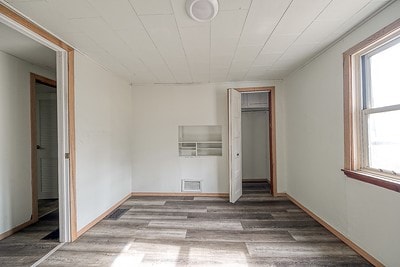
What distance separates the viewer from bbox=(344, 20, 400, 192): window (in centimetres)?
181

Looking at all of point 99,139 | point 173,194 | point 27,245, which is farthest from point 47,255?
point 173,194

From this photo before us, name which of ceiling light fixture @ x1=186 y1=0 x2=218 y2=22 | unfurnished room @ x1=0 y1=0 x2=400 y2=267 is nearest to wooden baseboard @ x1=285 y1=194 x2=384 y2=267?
unfurnished room @ x1=0 y1=0 x2=400 y2=267

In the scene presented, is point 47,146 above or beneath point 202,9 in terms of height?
beneath

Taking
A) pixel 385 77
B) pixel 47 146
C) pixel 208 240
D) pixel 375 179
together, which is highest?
pixel 385 77

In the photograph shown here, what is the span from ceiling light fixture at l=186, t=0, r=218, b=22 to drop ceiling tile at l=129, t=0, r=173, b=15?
0.57 ft

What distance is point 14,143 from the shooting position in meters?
2.73

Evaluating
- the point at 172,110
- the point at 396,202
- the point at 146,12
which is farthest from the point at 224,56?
the point at 396,202

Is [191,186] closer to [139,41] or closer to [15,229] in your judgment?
[15,229]

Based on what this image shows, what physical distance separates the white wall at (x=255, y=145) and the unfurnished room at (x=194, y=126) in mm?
1171

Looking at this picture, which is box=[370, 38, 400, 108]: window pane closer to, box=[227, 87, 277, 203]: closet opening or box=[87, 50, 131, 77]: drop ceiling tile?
box=[227, 87, 277, 203]: closet opening

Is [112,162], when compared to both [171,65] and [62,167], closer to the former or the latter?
[62,167]

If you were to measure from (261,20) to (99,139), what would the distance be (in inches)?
104

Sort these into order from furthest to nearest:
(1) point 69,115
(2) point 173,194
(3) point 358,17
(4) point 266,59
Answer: (2) point 173,194
(4) point 266,59
(1) point 69,115
(3) point 358,17

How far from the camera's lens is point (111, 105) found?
3.46 metres
